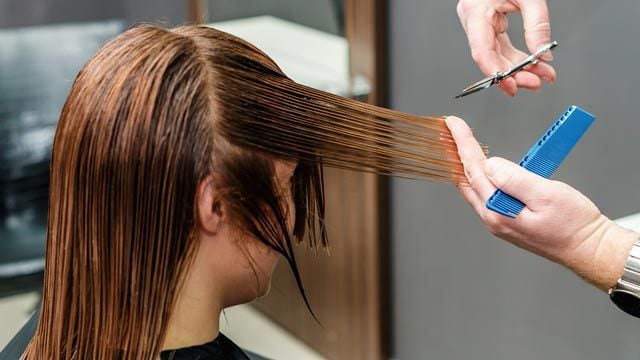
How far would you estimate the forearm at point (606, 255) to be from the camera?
3.82 feet

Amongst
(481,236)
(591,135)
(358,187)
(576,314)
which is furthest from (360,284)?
(591,135)

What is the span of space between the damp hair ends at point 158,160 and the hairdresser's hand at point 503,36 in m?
0.28

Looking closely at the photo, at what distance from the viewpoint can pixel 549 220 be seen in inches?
43.8

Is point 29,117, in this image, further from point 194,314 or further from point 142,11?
point 194,314

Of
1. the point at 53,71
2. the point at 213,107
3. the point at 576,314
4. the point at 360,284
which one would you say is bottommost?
the point at 360,284

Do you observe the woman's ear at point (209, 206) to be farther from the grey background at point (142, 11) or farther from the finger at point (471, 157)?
the grey background at point (142, 11)

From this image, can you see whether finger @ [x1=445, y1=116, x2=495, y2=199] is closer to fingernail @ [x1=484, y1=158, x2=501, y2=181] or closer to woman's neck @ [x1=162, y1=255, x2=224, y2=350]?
fingernail @ [x1=484, y1=158, x2=501, y2=181]

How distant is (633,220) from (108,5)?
1.80m

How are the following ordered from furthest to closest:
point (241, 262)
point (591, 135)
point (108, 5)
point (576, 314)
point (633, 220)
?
point (108, 5) → point (576, 314) → point (591, 135) → point (633, 220) → point (241, 262)

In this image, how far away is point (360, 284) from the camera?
8.50 ft

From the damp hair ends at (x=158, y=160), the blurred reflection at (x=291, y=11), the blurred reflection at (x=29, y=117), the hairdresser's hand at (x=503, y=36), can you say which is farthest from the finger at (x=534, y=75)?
the blurred reflection at (x=29, y=117)

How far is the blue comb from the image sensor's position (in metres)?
1.08

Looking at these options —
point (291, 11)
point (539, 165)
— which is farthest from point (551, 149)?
point (291, 11)

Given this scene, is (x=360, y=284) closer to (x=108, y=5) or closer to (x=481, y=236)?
(x=481, y=236)
